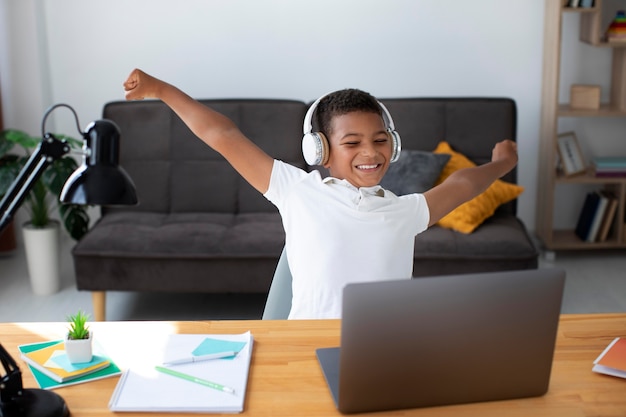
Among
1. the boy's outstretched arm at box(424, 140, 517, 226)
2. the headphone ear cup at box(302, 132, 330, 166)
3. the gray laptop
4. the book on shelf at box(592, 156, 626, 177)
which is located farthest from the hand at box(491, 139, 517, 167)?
the book on shelf at box(592, 156, 626, 177)

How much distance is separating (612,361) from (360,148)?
70 centimetres

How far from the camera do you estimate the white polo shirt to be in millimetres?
1881

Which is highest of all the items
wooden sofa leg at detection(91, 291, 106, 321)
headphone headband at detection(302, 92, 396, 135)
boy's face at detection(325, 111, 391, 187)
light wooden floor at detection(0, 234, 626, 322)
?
headphone headband at detection(302, 92, 396, 135)

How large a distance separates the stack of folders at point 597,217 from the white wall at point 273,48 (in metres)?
0.55

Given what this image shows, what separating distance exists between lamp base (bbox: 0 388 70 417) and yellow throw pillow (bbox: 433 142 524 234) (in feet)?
7.90

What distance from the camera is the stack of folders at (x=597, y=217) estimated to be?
459cm

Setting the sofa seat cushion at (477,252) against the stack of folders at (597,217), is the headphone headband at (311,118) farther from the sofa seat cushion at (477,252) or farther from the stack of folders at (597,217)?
the stack of folders at (597,217)

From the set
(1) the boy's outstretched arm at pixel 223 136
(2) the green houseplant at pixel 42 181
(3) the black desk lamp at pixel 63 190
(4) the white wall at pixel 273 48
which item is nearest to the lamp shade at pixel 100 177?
(3) the black desk lamp at pixel 63 190

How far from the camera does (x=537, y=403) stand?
1521 mm

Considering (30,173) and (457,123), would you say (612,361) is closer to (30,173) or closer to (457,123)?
(30,173)

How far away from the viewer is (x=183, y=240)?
3.73 meters

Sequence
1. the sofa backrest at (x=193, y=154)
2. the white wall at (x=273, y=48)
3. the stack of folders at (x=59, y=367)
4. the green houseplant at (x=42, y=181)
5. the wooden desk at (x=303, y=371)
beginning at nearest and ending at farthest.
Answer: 1. the wooden desk at (x=303, y=371)
2. the stack of folders at (x=59, y=367)
3. the green houseplant at (x=42, y=181)
4. the sofa backrest at (x=193, y=154)
5. the white wall at (x=273, y=48)

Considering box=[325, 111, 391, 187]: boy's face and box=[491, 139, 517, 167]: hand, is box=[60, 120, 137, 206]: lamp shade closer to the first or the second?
box=[325, 111, 391, 187]: boy's face

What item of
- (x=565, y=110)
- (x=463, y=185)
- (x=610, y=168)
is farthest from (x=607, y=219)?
(x=463, y=185)
